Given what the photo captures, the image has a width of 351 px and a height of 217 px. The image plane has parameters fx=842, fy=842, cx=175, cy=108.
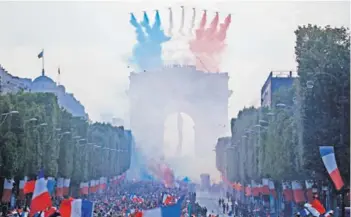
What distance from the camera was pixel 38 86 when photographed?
114688mm

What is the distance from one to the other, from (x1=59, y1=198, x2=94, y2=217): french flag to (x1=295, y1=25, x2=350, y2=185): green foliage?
1554 centimetres

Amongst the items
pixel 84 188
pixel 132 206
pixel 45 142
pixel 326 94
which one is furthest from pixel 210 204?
pixel 326 94

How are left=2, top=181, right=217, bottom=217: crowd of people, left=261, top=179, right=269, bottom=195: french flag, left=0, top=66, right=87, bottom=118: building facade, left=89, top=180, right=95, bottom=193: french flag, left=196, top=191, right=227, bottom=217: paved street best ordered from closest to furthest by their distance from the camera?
left=2, top=181, right=217, bottom=217: crowd of people → left=261, top=179, right=269, bottom=195: french flag → left=196, top=191, right=227, bottom=217: paved street → left=89, top=180, right=95, bottom=193: french flag → left=0, top=66, right=87, bottom=118: building facade

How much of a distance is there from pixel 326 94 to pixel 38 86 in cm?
8081

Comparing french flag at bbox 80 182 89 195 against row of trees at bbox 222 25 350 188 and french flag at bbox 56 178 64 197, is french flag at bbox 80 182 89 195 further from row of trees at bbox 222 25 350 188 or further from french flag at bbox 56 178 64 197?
row of trees at bbox 222 25 350 188

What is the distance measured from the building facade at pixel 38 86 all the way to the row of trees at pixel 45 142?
11.1 metres

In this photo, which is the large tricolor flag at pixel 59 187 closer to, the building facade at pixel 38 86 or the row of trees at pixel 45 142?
the row of trees at pixel 45 142

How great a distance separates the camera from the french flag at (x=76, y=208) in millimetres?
22891

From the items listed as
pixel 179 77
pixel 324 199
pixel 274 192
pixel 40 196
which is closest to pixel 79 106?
pixel 179 77

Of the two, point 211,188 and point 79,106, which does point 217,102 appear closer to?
point 211,188

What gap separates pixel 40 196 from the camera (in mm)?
24703

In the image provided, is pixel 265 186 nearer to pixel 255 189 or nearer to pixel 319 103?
pixel 255 189

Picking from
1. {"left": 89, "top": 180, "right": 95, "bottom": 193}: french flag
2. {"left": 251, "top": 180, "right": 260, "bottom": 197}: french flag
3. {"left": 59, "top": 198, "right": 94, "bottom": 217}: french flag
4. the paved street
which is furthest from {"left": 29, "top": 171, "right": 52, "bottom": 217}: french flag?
{"left": 89, "top": 180, "right": 95, "bottom": 193}: french flag

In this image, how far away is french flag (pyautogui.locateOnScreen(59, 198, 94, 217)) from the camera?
2289 cm
